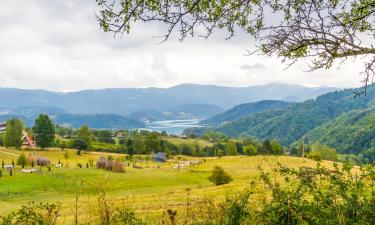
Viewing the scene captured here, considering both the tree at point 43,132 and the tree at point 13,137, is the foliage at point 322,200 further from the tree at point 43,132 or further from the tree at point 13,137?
the tree at point 13,137

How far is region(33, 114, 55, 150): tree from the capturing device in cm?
12812

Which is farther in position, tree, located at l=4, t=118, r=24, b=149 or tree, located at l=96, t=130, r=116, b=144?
tree, located at l=96, t=130, r=116, b=144

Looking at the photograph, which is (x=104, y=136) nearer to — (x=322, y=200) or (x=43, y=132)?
(x=43, y=132)

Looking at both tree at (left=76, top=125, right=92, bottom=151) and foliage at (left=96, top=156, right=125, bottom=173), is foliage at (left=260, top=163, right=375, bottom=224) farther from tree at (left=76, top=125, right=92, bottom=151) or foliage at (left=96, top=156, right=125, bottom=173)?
tree at (left=76, top=125, right=92, bottom=151)

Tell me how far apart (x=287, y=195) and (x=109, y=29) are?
13.7 ft

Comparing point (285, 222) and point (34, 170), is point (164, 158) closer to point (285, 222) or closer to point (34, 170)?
point (34, 170)

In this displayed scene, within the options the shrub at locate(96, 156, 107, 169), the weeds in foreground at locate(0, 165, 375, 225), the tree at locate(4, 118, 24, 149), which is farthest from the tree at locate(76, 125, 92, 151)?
the weeds in foreground at locate(0, 165, 375, 225)

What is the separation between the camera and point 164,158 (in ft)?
436

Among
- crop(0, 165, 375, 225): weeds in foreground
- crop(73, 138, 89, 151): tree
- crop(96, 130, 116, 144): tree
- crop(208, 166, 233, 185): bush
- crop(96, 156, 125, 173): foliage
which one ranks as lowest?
crop(208, 166, 233, 185): bush

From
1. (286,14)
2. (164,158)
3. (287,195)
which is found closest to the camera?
(287,195)

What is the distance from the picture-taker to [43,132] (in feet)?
422

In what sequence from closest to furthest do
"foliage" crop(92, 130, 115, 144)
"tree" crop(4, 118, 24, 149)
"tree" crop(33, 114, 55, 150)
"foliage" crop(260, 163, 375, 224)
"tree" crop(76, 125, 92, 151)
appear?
"foliage" crop(260, 163, 375, 224) < "tree" crop(4, 118, 24, 149) < "tree" crop(33, 114, 55, 150) < "tree" crop(76, 125, 92, 151) < "foliage" crop(92, 130, 115, 144)

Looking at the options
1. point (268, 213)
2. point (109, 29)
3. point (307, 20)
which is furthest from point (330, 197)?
point (109, 29)

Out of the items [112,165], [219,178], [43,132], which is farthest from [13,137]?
[219,178]
